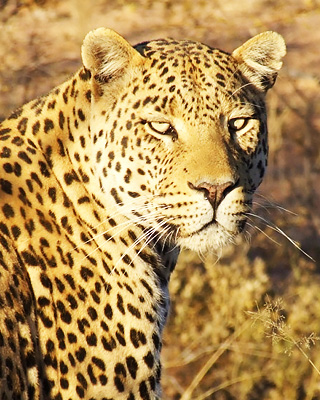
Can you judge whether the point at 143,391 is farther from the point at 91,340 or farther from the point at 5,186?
the point at 5,186

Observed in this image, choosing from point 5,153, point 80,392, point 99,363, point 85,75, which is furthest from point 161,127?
point 80,392

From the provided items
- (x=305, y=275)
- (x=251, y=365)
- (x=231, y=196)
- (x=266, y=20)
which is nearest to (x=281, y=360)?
(x=251, y=365)

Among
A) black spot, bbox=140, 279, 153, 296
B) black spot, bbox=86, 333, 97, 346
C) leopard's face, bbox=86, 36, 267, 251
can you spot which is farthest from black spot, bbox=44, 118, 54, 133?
black spot, bbox=86, 333, 97, 346

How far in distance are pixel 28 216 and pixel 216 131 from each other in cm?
103

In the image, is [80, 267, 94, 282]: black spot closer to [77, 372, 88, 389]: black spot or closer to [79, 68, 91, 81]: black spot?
[77, 372, 88, 389]: black spot

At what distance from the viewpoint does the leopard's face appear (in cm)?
549

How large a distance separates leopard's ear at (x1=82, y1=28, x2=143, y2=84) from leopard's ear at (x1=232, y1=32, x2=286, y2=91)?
2.11ft

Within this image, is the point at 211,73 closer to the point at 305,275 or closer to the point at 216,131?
the point at 216,131

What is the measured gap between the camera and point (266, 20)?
680 inches

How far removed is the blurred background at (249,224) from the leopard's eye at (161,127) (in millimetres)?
619

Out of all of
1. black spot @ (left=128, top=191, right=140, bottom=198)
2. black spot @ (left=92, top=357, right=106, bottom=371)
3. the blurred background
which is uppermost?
black spot @ (left=128, top=191, right=140, bottom=198)

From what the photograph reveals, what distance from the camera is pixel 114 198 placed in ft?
18.3

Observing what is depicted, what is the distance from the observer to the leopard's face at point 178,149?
5.49 meters

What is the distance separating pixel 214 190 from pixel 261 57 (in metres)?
1.09
